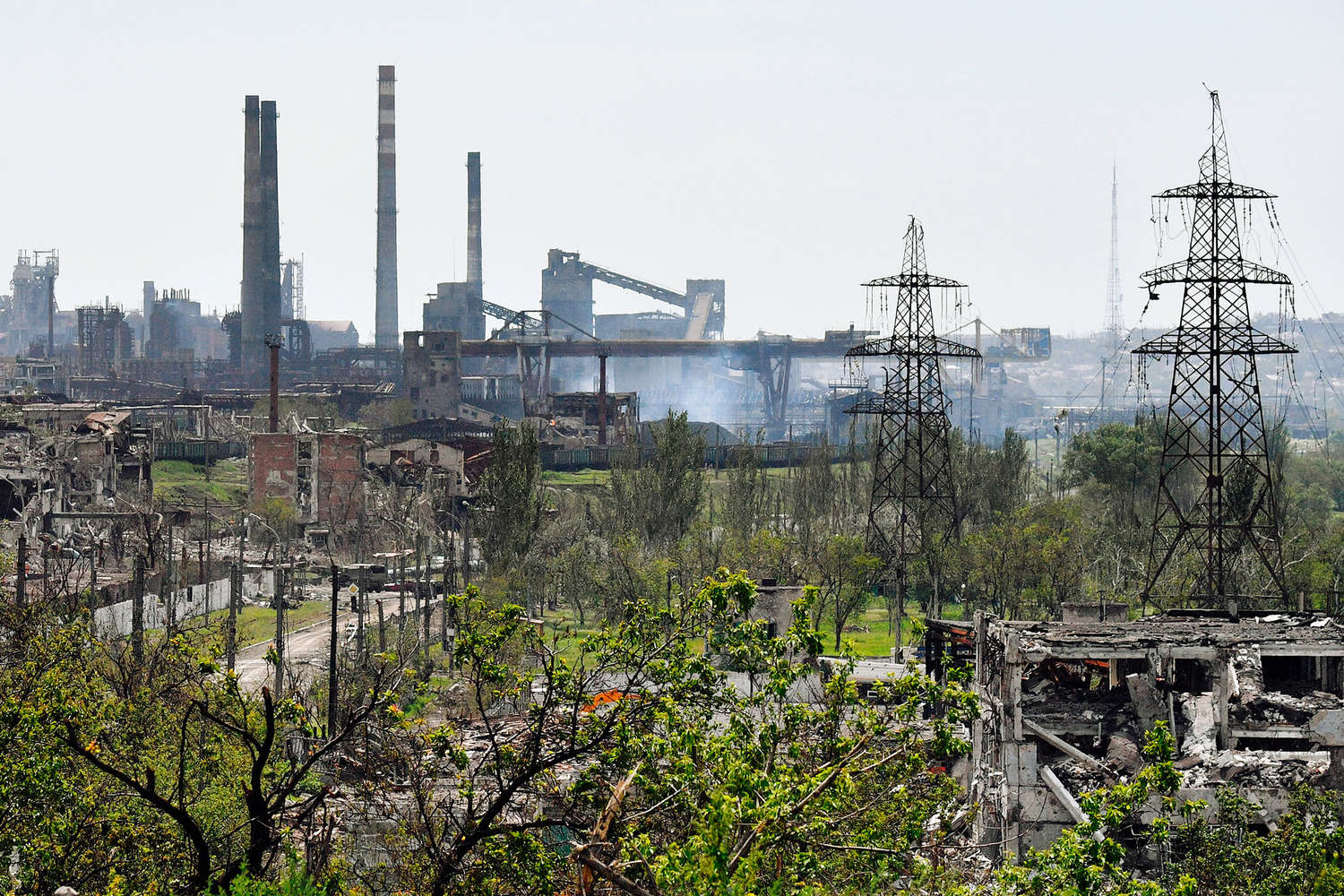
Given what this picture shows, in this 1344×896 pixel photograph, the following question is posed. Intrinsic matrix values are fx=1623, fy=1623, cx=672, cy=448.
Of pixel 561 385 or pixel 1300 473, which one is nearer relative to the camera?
pixel 1300 473

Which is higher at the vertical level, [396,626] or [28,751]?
[28,751]

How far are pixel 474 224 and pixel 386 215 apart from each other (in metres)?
16.6

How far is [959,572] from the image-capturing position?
3747cm

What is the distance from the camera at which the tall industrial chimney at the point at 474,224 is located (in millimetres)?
114812

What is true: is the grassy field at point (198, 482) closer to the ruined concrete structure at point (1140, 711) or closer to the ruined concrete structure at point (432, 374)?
the ruined concrete structure at point (432, 374)

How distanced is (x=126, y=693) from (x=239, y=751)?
145 centimetres

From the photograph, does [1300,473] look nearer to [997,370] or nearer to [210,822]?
[210,822]

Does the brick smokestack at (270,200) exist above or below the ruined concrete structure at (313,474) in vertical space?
above

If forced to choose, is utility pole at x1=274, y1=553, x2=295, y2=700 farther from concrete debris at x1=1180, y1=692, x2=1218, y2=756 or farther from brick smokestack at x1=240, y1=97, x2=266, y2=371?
brick smokestack at x1=240, y1=97, x2=266, y2=371

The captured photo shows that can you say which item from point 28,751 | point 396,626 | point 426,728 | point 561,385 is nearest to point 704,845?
point 426,728

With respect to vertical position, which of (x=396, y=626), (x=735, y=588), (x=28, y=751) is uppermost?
(x=735, y=588)

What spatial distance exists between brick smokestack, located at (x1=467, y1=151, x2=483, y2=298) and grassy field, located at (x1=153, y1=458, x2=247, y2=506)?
54.9 metres

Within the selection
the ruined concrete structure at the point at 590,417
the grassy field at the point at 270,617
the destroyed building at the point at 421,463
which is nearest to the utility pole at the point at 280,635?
the grassy field at the point at 270,617

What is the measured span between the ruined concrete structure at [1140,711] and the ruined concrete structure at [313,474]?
1393 inches
